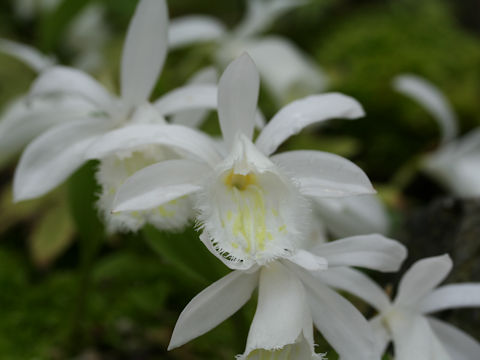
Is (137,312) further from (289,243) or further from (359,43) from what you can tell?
(359,43)

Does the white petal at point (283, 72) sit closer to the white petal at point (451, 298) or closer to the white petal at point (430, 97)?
the white petal at point (430, 97)

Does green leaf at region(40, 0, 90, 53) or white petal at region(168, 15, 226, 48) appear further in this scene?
white petal at region(168, 15, 226, 48)

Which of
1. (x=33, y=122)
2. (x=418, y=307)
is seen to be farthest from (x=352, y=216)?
(x=33, y=122)

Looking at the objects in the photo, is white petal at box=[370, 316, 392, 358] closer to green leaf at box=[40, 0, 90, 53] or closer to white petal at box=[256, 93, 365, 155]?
white petal at box=[256, 93, 365, 155]

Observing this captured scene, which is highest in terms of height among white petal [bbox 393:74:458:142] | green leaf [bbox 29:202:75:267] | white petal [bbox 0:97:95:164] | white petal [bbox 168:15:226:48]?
white petal [bbox 168:15:226:48]

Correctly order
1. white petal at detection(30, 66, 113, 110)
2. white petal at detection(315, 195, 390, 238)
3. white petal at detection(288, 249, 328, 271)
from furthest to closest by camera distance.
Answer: white petal at detection(315, 195, 390, 238), white petal at detection(30, 66, 113, 110), white petal at detection(288, 249, 328, 271)

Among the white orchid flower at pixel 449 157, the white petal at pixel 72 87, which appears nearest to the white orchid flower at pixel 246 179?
the white petal at pixel 72 87

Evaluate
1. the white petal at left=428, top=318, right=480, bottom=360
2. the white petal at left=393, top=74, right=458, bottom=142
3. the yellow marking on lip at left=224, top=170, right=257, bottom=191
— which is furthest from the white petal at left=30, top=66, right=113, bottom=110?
the white petal at left=393, top=74, right=458, bottom=142

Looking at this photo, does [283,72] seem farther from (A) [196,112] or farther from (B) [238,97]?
(B) [238,97]
